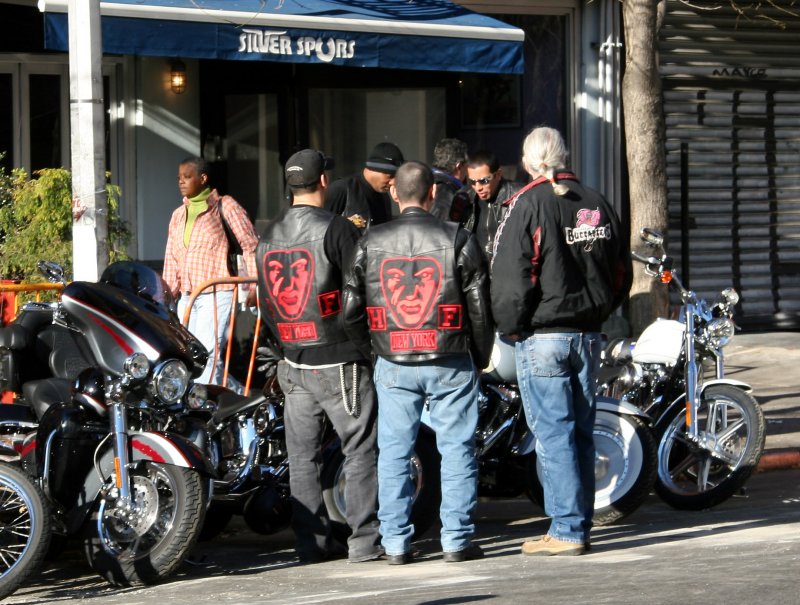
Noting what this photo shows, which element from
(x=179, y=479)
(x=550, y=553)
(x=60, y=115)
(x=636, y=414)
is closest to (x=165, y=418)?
(x=179, y=479)

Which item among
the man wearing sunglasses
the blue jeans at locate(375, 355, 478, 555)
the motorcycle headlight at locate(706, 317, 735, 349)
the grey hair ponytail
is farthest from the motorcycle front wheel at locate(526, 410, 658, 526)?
the man wearing sunglasses

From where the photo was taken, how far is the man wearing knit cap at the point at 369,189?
9.10 m

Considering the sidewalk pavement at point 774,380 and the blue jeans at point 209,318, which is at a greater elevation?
the blue jeans at point 209,318

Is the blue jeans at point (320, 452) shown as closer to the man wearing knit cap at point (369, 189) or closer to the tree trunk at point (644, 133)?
the man wearing knit cap at point (369, 189)

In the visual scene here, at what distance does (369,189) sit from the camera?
927cm

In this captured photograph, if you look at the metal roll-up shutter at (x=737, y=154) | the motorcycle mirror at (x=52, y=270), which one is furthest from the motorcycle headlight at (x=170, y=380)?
the metal roll-up shutter at (x=737, y=154)

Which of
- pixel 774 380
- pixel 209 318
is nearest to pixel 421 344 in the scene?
pixel 209 318

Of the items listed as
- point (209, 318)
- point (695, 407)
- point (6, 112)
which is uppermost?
point (6, 112)

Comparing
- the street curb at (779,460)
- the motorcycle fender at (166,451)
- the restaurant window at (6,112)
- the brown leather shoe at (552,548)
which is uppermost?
the restaurant window at (6,112)

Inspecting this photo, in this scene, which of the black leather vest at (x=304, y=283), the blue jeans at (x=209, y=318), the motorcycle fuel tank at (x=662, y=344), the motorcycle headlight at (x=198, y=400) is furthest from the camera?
the blue jeans at (x=209, y=318)

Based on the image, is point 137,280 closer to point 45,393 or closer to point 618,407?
point 45,393

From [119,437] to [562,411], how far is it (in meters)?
2.00

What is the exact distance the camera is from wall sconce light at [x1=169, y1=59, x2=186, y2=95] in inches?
503

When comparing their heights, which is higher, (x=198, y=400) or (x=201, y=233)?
(x=201, y=233)
